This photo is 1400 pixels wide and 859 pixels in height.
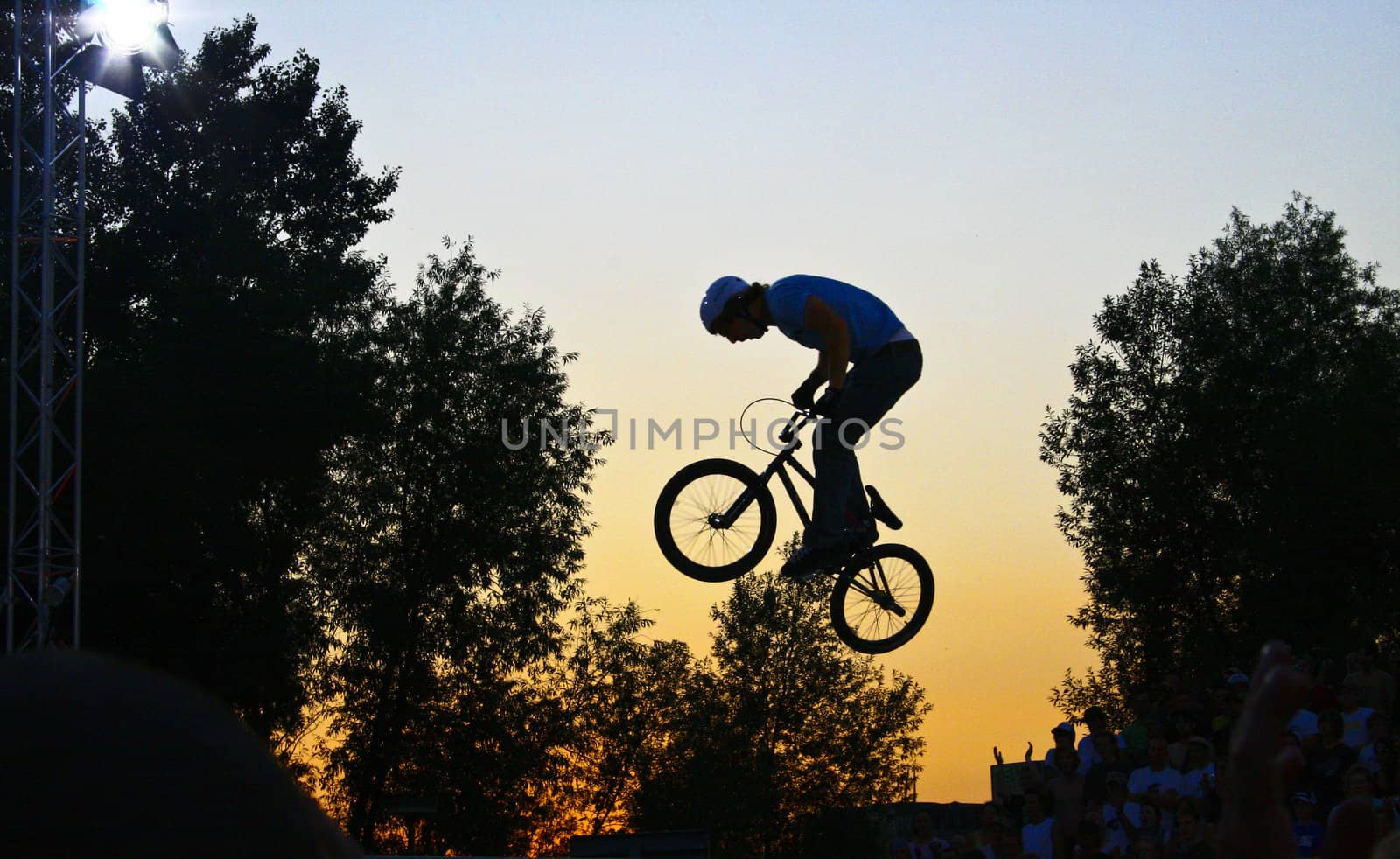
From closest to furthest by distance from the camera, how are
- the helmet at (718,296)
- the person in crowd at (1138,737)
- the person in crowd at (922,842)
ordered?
the helmet at (718,296), the person in crowd at (1138,737), the person in crowd at (922,842)

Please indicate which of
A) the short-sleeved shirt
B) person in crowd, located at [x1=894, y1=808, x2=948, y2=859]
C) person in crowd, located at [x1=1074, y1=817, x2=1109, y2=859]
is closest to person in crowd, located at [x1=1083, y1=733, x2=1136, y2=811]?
person in crowd, located at [x1=1074, y1=817, x2=1109, y2=859]

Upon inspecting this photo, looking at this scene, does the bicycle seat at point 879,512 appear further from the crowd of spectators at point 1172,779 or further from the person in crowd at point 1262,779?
the person in crowd at point 1262,779

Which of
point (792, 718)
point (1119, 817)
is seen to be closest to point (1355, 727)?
point (1119, 817)

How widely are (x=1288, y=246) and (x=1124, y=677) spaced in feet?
32.8

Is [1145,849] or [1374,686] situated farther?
[1374,686]

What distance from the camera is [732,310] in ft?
26.1

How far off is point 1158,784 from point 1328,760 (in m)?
→ 1.11

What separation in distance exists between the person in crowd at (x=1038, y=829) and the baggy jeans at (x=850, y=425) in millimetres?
2811

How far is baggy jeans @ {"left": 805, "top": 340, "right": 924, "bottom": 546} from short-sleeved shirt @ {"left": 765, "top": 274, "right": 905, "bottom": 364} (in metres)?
0.09

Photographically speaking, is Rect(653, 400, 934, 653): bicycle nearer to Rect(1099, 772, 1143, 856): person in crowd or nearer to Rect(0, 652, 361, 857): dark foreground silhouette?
Rect(1099, 772, 1143, 856): person in crowd

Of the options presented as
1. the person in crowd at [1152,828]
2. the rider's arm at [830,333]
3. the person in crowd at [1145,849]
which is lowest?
the person in crowd at [1145,849]

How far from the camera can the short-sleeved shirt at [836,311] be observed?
8.00 meters

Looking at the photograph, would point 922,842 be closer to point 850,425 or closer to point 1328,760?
point 1328,760

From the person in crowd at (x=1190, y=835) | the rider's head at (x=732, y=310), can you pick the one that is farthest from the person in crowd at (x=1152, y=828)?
the rider's head at (x=732, y=310)
